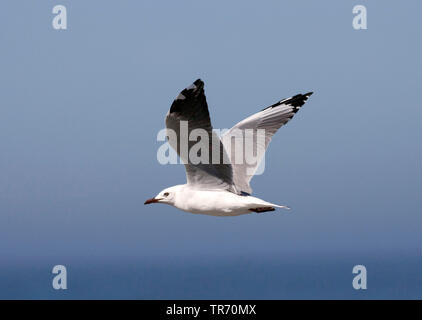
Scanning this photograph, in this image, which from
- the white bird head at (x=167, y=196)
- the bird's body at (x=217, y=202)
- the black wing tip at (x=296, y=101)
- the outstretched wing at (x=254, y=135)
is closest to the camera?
the bird's body at (x=217, y=202)

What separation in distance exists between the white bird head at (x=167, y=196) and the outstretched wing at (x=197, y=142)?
0.23 m

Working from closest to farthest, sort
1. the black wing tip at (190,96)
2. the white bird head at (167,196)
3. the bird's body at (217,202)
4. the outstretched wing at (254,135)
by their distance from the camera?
the black wing tip at (190,96)
the bird's body at (217,202)
the white bird head at (167,196)
the outstretched wing at (254,135)

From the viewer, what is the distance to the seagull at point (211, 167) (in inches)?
237

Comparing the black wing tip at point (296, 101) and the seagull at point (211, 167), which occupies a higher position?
the black wing tip at point (296, 101)

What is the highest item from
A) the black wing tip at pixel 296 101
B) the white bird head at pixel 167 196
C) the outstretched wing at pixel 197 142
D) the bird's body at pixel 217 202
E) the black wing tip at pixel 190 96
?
the black wing tip at pixel 296 101

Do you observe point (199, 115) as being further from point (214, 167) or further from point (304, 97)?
point (304, 97)

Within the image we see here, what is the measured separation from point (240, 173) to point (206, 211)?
2.98ft

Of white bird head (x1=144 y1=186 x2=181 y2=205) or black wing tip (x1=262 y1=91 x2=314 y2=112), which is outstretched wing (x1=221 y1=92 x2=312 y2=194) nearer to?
black wing tip (x1=262 y1=91 x2=314 y2=112)

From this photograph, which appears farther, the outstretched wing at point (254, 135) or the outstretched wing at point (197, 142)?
the outstretched wing at point (254, 135)

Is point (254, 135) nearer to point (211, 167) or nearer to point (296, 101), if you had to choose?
point (296, 101)

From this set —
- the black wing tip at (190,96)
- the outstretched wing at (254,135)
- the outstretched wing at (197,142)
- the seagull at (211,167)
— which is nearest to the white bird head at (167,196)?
the seagull at (211,167)

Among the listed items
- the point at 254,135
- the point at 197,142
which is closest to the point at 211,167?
the point at 197,142

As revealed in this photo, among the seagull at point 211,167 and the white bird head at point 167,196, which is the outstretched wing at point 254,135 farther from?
the white bird head at point 167,196

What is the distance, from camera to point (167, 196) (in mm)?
7000
